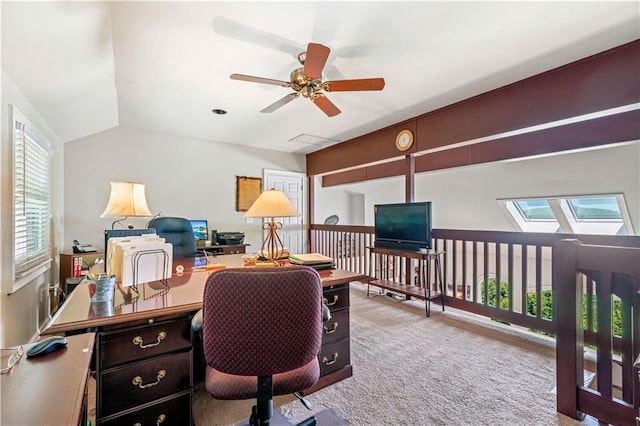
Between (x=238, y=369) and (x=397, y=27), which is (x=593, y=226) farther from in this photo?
(x=238, y=369)

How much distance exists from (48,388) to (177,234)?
7.69 feet

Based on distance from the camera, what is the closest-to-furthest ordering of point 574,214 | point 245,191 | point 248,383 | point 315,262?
point 248,383, point 315,262, point 574,214, point 245,191

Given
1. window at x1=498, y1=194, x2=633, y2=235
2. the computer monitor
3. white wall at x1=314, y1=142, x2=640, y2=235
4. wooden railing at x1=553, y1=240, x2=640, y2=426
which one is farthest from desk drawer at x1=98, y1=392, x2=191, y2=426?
window at x1=498, y1=194, x2=633, y2=235

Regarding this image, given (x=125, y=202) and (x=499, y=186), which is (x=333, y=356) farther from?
(x=499, y=186)

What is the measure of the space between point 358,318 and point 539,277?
6.06 ft

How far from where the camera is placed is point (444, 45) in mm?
2213

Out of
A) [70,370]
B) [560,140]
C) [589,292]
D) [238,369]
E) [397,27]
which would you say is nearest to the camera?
[70,370]

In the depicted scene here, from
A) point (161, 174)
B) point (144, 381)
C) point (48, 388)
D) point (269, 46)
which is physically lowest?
point (144, 381)

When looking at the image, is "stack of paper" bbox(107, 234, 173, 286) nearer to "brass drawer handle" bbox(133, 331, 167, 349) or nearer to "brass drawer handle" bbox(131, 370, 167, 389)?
"brass drawer handle" bbox(133, 331, 167, 349)

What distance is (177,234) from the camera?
299cm

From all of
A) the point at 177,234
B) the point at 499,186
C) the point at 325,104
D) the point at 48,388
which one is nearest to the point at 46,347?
the point at 48,388

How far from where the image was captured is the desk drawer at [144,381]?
1.31 meters

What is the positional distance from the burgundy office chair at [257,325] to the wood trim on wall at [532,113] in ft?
9.32

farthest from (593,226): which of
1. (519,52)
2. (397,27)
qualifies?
(397,27)
